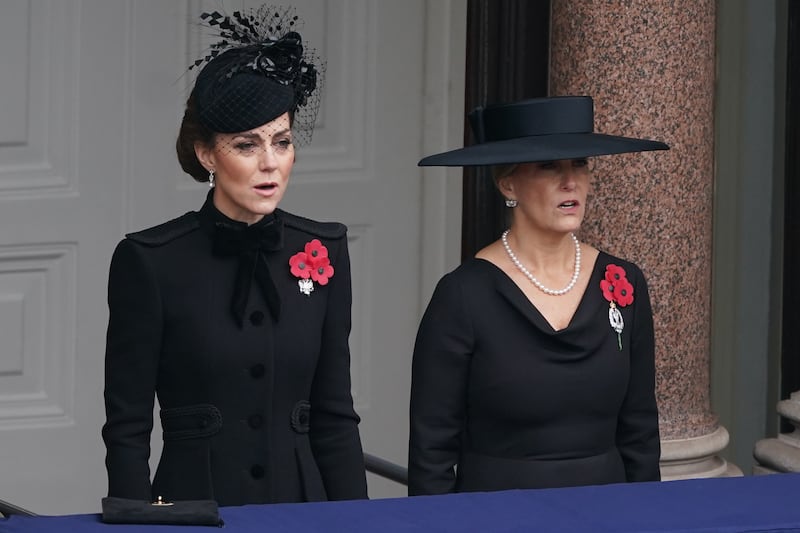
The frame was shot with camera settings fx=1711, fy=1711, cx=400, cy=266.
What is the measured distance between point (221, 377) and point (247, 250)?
0.79 ft

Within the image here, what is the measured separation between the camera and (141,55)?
17.3 feet

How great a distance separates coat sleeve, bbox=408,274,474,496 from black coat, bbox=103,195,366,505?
132mm

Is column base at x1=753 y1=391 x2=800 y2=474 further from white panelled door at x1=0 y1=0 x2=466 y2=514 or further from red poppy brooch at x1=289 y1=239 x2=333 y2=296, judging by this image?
red poppy brooch at x1=289 y1=239 x2=333 y2=296

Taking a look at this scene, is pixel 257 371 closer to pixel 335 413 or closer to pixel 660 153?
pixel 335 413

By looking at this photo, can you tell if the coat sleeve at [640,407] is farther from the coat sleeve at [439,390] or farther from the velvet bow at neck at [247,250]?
the velvet bow at neck at [247,250]

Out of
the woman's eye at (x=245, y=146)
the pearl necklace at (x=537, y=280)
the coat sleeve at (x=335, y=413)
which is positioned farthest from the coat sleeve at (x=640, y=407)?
the woman's eye at (x=245, y=146)

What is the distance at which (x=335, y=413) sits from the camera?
3.20 meters

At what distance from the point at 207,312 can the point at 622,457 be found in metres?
0.90

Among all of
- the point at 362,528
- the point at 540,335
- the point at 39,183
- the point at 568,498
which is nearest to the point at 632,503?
the point at 568,498

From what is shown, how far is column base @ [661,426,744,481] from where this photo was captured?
445cm

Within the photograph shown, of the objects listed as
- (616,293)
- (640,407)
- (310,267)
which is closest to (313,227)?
(310,267)

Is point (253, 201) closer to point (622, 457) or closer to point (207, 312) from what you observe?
point (207, 312)

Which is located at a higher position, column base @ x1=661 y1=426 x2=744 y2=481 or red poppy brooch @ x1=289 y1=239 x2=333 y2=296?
red poppy brooch @ x1=289 y1=239 x2=333 y2=296

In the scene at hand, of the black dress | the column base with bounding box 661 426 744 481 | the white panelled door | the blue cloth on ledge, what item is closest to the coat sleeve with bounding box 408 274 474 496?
the black dress
